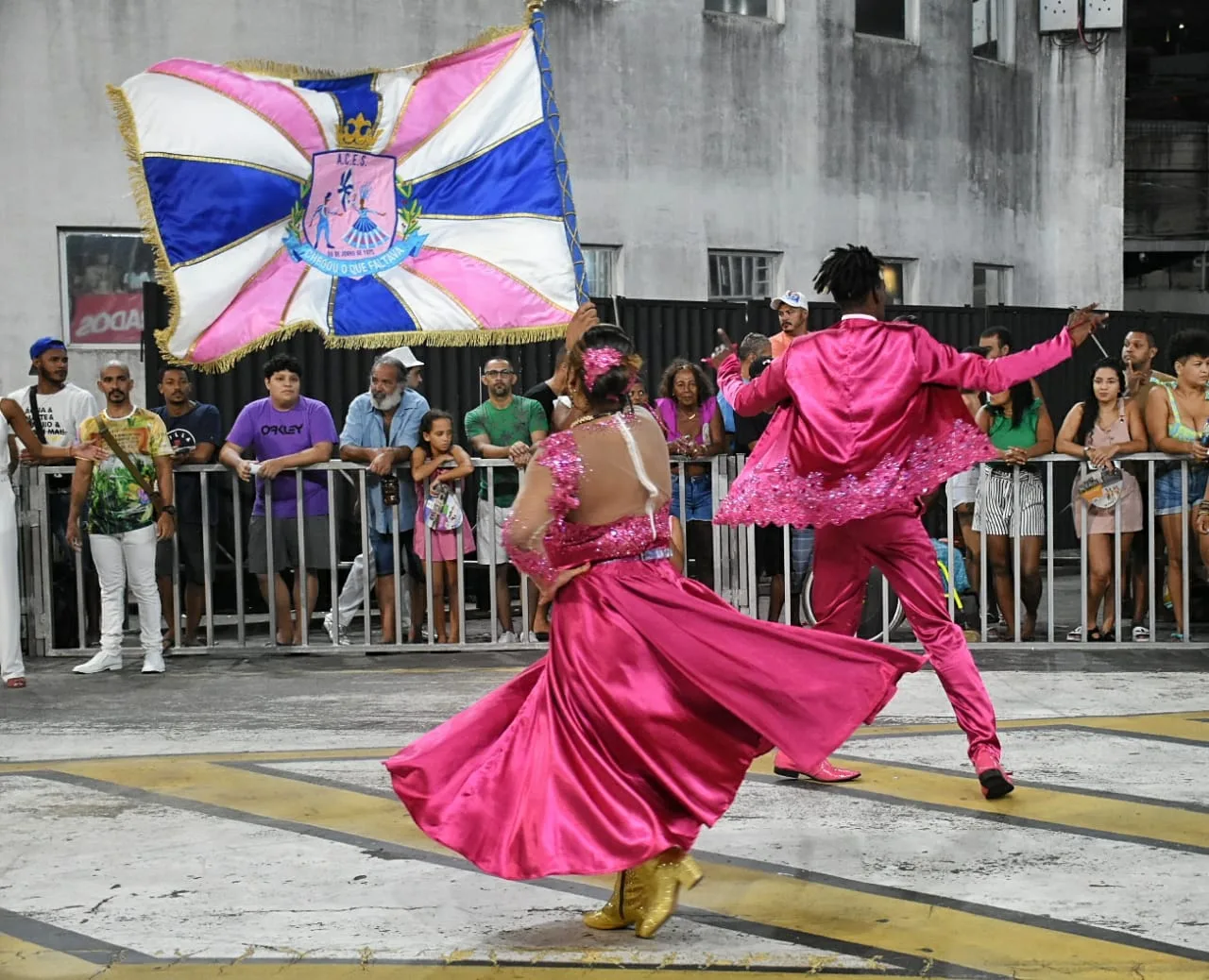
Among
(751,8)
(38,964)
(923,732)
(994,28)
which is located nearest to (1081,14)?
(994,28)

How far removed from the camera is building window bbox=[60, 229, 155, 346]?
17.3 meters

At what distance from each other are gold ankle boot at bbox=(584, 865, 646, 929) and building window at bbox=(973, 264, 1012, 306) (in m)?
18.7

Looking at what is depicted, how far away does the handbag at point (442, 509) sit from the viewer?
37.1 feet

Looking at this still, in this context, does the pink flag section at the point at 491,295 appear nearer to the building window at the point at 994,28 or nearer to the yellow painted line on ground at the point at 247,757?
the yellow painted line on ground at the point at 247,757

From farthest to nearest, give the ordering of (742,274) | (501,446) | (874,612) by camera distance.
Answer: (742,274) → (501,446) → (874,612)

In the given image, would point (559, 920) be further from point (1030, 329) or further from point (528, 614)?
point (1030, 329)

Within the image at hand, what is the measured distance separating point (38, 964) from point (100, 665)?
6352 mm

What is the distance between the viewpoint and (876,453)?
676 cm

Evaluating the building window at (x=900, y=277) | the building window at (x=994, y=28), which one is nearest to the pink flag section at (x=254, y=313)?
→ the building window at (x=900, y=277)

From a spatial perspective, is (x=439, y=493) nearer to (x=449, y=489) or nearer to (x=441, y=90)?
(x=449, y=489)

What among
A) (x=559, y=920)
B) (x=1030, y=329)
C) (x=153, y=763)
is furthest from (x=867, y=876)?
(x=1030, y=329)

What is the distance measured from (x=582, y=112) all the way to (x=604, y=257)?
1.63 meters

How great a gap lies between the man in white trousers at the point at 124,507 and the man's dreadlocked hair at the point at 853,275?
5.35m

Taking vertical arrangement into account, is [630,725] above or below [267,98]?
below
